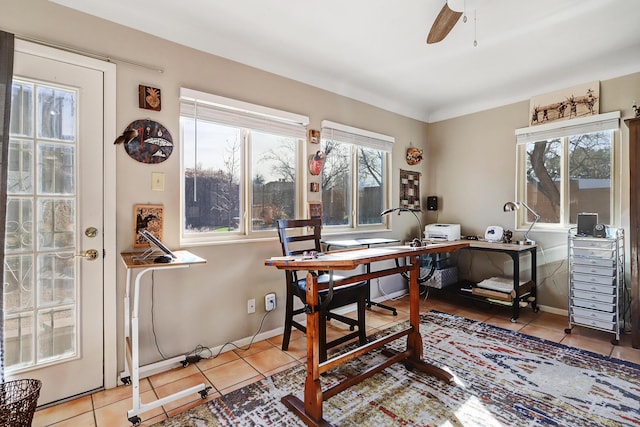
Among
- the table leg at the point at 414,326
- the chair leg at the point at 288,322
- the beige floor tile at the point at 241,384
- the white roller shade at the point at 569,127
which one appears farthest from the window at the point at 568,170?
the beige floor tile at the point at 241,384

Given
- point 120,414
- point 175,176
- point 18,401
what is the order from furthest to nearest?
point 175,176 → point 120,414 → point 18,401

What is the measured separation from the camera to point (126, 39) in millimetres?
2090

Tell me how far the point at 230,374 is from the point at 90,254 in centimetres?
123

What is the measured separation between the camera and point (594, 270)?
108 inches

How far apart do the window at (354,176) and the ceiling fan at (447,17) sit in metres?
1.39

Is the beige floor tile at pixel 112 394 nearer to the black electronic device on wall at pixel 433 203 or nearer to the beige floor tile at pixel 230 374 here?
the beige floor tile at pixel 230 374

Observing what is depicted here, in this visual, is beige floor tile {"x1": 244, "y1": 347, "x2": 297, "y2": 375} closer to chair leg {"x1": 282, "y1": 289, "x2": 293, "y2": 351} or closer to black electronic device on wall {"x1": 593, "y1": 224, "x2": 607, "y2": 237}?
chair leg {"x1": 282, "y1": 289, "x2": 293, "y2": 351}

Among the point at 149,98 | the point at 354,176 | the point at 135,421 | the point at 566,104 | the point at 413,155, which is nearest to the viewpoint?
the point at 135,421

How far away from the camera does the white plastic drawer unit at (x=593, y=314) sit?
104 inches

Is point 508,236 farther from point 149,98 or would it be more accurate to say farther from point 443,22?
point 149,98

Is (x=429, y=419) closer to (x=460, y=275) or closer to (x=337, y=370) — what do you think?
(x=337, y=370)

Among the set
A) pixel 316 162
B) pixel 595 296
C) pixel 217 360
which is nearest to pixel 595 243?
pixel 595 296

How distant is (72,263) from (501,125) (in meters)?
4.39

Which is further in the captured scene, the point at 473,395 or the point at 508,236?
the point at 508,236
